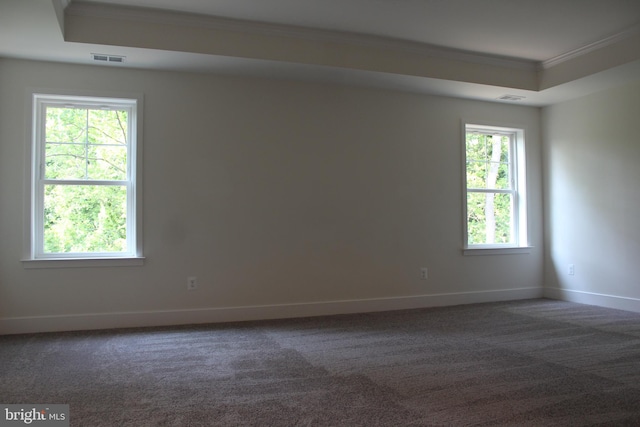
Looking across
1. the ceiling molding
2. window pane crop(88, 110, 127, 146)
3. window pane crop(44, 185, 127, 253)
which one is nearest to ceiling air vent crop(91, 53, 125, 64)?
window pane crop(88, 110, 127, 146)

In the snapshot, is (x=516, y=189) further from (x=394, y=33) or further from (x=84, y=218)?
(x=84, y=218)

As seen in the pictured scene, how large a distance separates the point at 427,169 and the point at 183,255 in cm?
282

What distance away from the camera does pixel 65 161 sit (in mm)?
4238

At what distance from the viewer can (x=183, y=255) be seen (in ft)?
14.5

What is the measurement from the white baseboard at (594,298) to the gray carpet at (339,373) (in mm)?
789

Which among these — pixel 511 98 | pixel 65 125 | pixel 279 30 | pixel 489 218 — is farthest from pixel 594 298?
pixel 65 125

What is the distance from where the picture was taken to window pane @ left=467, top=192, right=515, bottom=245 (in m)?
5.72

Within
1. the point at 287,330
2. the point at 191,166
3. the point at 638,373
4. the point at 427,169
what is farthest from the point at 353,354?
the point at 427,169

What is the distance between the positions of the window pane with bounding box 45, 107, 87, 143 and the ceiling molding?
4.74 meters

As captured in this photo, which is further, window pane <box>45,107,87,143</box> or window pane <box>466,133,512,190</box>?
window pane <box>466,133,512,190</box>

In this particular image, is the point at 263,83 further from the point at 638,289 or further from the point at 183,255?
the point at 638,289

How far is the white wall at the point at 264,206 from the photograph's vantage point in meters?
4.12

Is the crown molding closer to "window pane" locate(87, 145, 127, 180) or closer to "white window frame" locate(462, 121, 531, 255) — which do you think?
"white window frame" locate(462, 121, 531, 255)

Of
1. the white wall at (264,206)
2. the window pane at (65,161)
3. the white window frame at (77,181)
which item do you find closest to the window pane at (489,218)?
the white wall at (264,206)
